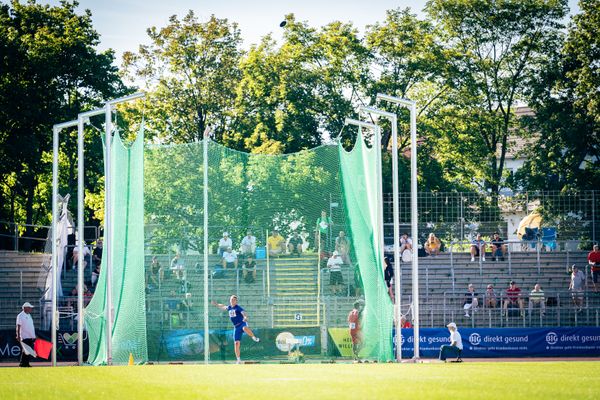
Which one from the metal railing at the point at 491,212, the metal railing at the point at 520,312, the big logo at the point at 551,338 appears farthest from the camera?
the metal railing at the point at 491,212

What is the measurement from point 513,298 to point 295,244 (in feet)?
42.3

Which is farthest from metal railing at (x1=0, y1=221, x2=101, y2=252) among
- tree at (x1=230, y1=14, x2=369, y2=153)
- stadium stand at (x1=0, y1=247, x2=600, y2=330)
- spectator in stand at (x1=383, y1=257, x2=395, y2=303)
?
spectator in stand at (x1=383, y1=257, x2=395, y2=303)

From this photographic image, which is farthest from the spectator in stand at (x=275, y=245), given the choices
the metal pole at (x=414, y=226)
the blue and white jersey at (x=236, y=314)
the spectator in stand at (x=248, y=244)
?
the metal pole at (x=414, y=226)

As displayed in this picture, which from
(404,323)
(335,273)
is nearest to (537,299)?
(404,323)

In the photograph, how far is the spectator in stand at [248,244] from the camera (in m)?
24.6

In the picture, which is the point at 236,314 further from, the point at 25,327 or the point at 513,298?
the point at 513,298

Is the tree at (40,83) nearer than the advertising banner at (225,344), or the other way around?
the advertising banner at (225,344)

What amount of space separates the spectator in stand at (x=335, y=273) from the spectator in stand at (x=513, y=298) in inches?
434

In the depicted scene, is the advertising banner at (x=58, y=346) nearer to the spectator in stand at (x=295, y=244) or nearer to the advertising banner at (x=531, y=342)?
the spectator in stand at (x=295, y=244)

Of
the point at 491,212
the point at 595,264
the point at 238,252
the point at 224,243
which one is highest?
the point at 491,212

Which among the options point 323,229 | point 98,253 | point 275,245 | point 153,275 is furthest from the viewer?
point 98,253

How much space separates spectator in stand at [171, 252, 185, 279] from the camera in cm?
2431

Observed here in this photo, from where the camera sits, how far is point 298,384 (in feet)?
50.4

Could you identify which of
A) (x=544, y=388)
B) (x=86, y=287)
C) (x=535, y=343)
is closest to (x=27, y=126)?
(x=86, y=287)
